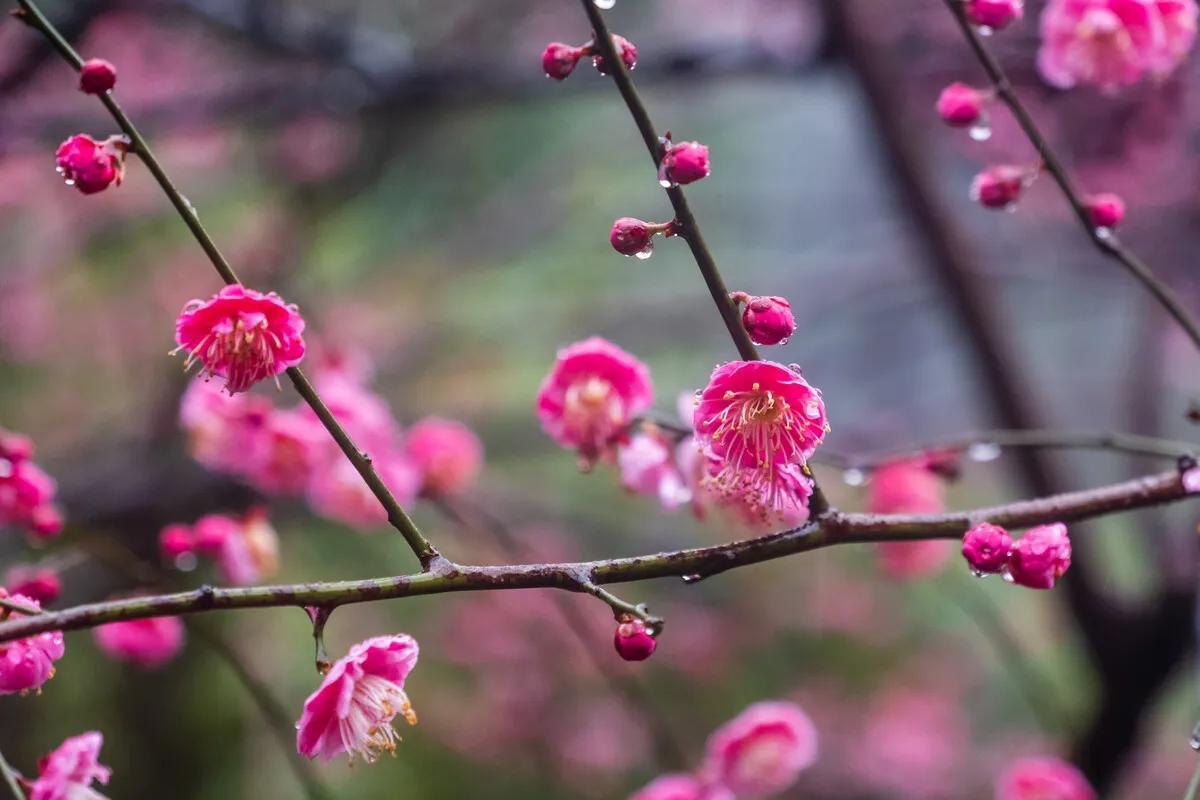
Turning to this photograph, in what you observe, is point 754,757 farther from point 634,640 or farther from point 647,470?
point 634,640

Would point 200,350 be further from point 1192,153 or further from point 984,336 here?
point 1192,153

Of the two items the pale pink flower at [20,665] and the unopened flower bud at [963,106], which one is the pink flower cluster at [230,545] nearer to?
the pale pink flower at [20,665]

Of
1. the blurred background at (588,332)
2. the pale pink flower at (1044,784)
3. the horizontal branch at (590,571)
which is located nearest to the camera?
the horizontal branch at (590,571)

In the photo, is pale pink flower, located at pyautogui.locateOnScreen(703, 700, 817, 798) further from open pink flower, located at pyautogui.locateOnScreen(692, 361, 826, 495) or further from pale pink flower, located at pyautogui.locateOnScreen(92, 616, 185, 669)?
pale pink flower, located at pyautogui.locateOnScreen(92, 616, 185, 669)

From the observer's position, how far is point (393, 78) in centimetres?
218

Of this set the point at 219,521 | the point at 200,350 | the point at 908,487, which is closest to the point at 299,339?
the point at 200,350

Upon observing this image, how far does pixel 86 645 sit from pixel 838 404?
8.40 ft

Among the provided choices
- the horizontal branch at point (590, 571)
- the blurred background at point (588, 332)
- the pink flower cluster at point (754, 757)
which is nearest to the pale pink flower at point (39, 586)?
the horizontal branch at point (590, 571)

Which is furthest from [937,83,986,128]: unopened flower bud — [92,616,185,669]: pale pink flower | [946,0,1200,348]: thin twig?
[92,616,185,669]: pale pink flower

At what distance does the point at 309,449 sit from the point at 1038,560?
93cm

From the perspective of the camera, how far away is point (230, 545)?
46.9 inches

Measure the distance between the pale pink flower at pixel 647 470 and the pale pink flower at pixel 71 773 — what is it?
1.63ft

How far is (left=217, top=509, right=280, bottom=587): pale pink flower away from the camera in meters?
1.20

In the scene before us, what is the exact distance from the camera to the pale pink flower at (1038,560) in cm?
73
